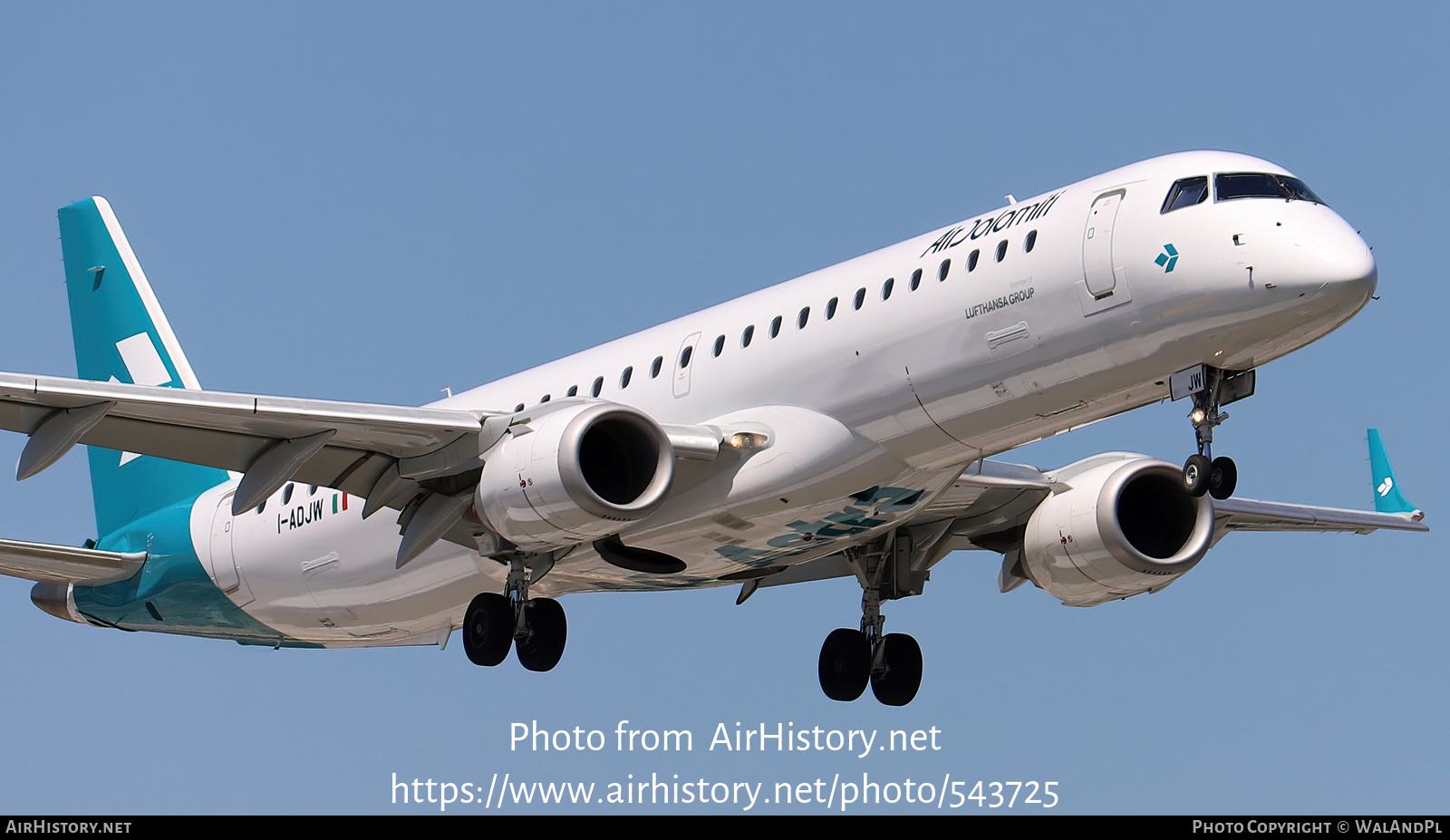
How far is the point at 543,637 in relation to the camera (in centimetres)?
2872

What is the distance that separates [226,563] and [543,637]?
7574 mm

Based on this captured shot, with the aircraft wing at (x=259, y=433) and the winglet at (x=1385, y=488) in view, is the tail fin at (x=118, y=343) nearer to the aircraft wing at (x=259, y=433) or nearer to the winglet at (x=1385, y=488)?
the aircraft wing at (x=259, y=433)

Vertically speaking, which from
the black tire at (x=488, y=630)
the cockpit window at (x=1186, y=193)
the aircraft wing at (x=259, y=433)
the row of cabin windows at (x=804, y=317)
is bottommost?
the black tire at (x=488, y=630)

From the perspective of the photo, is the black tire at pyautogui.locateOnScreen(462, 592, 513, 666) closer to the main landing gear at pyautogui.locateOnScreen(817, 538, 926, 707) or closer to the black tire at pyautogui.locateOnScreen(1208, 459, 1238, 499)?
the main landing gear at pyautogui.locateOnScreen(817, 538, 926, 707)

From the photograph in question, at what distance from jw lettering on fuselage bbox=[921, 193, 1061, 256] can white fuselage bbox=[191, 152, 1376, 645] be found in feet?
0.16

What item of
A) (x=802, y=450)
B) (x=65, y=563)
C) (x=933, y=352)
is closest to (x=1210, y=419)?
(x=933, y=352)

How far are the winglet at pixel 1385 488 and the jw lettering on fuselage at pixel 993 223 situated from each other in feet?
40.3

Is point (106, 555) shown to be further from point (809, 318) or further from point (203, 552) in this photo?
point (809, 318)

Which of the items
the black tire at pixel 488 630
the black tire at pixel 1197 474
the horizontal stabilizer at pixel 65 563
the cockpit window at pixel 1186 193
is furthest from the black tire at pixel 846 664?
the horizontal stabilizer at pixel 65 563

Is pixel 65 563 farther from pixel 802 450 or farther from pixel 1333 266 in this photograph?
pixel 1333 266

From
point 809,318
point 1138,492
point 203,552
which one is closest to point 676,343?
point 809,318

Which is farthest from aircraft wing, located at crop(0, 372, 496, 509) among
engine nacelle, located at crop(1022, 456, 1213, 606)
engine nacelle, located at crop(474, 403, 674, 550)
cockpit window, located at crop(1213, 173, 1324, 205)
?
cockpit window, located at crop(1213, 173, 1324, 205)

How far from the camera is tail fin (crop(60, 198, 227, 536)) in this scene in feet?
119

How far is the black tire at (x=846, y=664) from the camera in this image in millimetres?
31594
